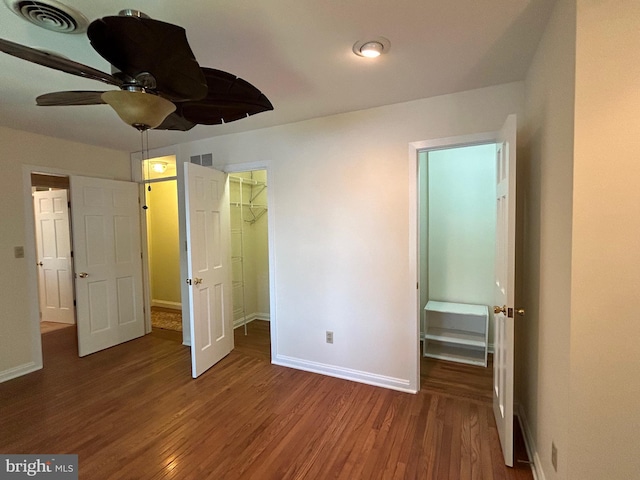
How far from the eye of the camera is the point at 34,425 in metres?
2.28

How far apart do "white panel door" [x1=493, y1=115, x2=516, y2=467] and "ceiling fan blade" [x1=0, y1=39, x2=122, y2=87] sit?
2040 mm

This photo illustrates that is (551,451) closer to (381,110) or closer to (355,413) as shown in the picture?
(355,413)

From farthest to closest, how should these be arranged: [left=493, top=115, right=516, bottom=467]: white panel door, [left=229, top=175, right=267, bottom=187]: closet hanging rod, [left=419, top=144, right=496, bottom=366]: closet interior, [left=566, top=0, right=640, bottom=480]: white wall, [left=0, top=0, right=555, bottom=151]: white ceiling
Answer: [left=229, top=175, right=267, bottom=187]: closet hanging rod < [left=419, top=144, right=496, bottom=366]: closet interior < [left=493, top=115, right=516, bottom=467]: white panel door < [left=0, top=0, right=555, bottom=151]: white ceiling < [left=566, top=0, right=640, bottom=480]: white wall

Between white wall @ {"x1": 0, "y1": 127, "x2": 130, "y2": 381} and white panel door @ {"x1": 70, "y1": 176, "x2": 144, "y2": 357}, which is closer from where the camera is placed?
white wall @ {"x1": 0, "y1": 127, "x2": 130, "y2": 381}

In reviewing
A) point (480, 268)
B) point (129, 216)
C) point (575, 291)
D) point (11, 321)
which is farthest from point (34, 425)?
point (480, 268)

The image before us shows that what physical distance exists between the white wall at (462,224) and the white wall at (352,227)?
117 centimetres

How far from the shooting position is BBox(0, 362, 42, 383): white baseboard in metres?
3.01

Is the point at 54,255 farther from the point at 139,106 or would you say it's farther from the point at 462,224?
the point at 462,224

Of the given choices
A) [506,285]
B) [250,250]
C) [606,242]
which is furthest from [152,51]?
[250,250]

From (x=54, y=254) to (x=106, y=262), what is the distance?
1591mm

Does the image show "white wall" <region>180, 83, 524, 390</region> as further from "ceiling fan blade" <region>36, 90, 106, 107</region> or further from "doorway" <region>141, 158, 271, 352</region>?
"ceiling fan blade" <region>36, 90, 106, 107</region>

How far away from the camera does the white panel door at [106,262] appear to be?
3.57 metres

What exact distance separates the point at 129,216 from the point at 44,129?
130cm

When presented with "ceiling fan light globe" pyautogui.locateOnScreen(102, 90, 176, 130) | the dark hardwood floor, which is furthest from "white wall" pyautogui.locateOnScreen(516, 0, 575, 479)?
"ceiling fan light globe" pyautogui.locateOnScreen(102, 90, 176, 130)
